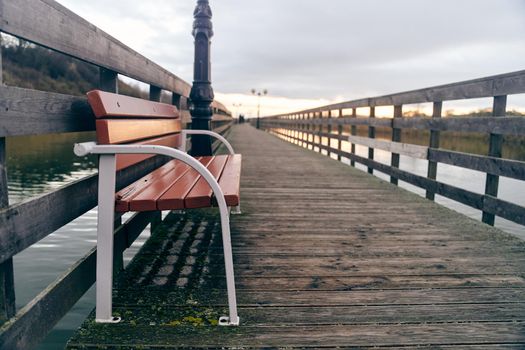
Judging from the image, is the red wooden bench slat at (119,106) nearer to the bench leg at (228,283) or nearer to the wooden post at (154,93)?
the wooden post at (154,93)

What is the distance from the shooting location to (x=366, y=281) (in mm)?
2434

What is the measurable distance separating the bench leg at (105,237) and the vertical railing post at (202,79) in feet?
12.1

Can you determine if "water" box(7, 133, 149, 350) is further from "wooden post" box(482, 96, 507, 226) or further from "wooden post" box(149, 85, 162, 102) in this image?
"wooden post" box(482, 96, 507, 226)

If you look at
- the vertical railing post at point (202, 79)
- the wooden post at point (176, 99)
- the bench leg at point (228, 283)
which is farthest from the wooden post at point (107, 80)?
the vertical railing post at point (202, 79)

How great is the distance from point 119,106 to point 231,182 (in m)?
0.76

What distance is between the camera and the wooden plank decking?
1.83 m

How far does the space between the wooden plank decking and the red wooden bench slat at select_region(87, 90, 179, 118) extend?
2.97 ft

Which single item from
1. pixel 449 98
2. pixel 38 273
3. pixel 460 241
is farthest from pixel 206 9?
pixel 460 241

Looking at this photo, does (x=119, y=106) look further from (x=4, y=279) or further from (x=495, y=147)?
(x=495, y=147)

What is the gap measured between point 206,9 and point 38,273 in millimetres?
3662

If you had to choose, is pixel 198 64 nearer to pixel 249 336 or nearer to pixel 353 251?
pixel 353 251

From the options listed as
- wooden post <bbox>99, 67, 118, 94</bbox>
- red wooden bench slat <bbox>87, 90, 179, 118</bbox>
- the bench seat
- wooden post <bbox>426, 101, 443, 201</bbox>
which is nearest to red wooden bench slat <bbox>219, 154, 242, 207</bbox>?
the bench seat

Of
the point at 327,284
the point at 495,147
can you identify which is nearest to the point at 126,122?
the point at 327,284

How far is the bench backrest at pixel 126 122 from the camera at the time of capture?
197 cm
